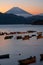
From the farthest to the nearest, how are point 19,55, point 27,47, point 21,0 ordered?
point 21,0, point 27,47, point 19,55

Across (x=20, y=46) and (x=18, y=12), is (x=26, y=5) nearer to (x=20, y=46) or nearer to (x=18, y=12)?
(x=18, y=12)

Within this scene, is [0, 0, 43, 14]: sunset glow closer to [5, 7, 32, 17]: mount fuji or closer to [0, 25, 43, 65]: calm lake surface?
[5, 7, 32, 17]: mount fuji

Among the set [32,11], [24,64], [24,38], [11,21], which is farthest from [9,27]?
[24,64]

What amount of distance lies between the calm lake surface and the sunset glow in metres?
0.22

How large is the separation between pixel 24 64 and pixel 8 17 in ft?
2.10

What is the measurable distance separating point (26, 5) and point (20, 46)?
1.85 feet

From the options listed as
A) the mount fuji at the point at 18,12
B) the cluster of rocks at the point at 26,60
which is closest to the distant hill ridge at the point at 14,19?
the mount fuji at the point at 18,12

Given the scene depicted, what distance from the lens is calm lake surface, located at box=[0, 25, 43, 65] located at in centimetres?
170

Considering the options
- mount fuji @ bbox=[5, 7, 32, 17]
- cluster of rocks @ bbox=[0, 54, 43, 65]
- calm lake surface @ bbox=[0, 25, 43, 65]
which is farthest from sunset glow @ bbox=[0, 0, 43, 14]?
cluster of rocks @ bbox=[0, 54, 43, 65]

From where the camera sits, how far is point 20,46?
1.84 m

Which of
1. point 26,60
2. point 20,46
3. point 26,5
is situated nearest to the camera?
point 26,60

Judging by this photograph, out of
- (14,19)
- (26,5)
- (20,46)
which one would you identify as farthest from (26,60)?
(26,5)

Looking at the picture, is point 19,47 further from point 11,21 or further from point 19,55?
point 11,21

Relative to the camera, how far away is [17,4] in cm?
197
